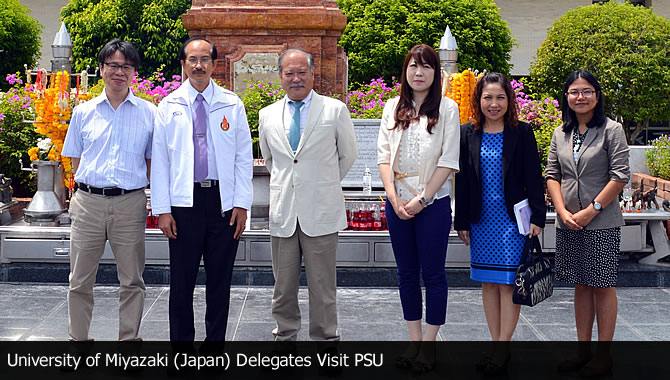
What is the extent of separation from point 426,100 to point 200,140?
49.1 inches

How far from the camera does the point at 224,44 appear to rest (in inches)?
324

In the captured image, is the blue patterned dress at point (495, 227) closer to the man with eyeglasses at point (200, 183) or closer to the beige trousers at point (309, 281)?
the beige trousers at point (309, 281)

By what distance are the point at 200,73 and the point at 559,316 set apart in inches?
122

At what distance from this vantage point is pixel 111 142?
175 inches

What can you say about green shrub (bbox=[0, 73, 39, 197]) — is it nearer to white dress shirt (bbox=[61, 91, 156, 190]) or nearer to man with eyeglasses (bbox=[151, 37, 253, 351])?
white dress shirt (bbox=[61, 91, 156, 190])

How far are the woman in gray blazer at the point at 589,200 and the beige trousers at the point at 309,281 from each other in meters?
1.30

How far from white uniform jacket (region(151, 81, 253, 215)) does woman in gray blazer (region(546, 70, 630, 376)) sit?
1.77m

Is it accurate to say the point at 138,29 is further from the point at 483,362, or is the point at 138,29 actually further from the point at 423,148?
the point at 483,362

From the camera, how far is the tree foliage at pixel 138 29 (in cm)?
2058

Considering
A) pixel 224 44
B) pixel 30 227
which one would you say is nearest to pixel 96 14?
pixel 224 44

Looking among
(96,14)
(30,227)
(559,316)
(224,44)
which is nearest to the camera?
(559,316)

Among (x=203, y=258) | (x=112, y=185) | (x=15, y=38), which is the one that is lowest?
(x=203, y=258)

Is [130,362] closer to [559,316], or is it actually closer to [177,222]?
[177,222]

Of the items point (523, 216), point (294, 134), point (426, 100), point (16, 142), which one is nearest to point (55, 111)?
point (16, 142)
